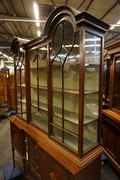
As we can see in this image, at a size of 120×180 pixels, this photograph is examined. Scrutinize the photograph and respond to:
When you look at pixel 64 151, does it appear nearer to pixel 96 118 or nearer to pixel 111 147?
pixel 96 118

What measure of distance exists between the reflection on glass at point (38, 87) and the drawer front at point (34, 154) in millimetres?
222

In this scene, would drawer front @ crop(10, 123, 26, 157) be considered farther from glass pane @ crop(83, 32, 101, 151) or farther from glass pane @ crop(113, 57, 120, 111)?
glass pane @ crop(113, 57, 120, 111)

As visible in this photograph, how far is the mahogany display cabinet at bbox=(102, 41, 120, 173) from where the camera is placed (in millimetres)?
1904

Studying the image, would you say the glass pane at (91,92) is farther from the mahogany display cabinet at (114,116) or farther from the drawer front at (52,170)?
the mahogany display cabinet at (114,116)

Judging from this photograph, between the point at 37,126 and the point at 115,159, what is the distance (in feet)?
4.62

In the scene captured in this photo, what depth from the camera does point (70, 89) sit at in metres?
1.25

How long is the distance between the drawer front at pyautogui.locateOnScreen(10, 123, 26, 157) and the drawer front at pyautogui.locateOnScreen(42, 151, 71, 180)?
1.77 feet

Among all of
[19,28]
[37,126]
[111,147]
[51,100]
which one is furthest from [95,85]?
[19,28]

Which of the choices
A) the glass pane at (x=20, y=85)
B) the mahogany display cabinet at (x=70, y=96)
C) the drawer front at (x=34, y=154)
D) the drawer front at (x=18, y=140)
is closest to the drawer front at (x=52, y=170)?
the mahogany display cabinet at (x=70, y=96)

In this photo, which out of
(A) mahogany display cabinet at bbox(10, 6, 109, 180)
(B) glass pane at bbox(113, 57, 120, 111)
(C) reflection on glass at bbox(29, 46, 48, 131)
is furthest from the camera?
(B) glass pane at bbox(113, 57, 120, 111)

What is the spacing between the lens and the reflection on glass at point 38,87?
1.59 meters

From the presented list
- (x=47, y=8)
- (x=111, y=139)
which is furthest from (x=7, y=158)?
(x=47, y=8)

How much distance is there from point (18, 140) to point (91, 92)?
1.40 m

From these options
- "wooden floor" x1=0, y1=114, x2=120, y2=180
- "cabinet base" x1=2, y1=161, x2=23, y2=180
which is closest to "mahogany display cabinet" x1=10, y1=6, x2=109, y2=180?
"cabinet base" x1=2, y1=161, x2=23, y2=180
